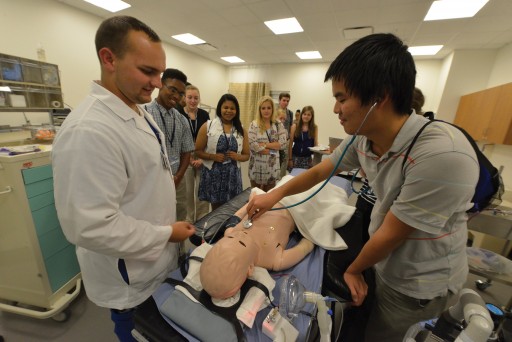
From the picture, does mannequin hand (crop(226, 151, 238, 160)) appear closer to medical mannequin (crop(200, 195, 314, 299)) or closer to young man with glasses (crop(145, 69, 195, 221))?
young man with glasses (crop(145, 69, 195, 221))

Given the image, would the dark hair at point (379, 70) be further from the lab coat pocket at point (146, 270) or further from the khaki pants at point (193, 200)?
the khaki pants at point (193, 200)

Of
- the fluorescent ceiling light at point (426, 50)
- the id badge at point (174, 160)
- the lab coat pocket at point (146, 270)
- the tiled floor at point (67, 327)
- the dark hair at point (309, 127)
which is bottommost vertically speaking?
the tiled floor at point (67, 327)

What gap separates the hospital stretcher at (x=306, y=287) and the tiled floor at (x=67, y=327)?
98 cm

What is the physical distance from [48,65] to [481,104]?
6.73m

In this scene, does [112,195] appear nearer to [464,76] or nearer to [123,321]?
[123,321]

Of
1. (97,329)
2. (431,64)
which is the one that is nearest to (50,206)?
(97,329)

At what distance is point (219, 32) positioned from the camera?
4578 mm

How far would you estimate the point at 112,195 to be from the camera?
0.72 meters

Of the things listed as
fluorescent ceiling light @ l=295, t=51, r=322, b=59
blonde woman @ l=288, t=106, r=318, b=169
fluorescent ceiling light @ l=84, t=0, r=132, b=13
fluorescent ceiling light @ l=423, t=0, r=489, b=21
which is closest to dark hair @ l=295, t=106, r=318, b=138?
blonde woman @ l=288, t=106, r=318, b=169

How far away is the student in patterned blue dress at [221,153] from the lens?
2.38 metres

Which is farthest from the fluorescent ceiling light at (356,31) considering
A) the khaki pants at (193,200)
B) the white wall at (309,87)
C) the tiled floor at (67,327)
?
the tiled floor at (67,327)

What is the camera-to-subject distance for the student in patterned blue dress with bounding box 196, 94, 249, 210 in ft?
7.82

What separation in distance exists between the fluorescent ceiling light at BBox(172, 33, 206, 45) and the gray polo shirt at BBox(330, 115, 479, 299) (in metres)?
5.30

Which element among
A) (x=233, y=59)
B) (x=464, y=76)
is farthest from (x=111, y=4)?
(x=464, y=76)
